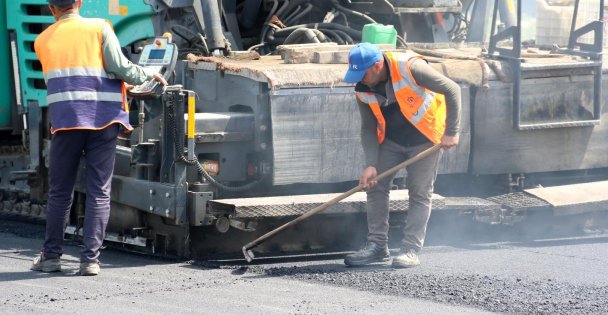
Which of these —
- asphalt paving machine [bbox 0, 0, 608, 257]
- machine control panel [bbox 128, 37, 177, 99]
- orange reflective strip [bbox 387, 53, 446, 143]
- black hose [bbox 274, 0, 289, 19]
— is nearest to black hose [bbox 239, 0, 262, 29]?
asphalt paving machine [bbox 0, 0, 608, 257]

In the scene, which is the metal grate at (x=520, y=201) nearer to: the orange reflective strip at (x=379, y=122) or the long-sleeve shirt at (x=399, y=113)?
the long-sleeve shirt at (x=399, y=113)

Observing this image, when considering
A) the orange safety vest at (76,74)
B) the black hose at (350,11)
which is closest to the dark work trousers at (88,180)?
the orange safety vest at (76,74)

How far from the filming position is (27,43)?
935 centimetres

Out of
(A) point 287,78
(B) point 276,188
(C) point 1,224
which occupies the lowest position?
(C) point 1,224

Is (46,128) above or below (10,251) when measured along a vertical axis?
above

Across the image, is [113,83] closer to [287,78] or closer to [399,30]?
[287,78]

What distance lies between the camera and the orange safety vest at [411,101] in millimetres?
7035

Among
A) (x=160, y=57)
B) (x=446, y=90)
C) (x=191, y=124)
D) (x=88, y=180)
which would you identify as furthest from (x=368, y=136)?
(x=88, y=180)

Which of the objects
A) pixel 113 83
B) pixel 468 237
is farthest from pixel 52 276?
pixel 468 237

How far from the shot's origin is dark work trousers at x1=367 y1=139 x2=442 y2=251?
7.27 m

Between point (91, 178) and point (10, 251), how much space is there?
3.87 ft

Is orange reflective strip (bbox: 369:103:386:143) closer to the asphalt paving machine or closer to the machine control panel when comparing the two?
the asphalt paving machine

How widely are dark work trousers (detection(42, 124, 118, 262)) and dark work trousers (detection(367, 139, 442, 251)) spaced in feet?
5.58

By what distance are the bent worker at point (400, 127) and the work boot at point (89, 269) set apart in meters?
1.59
